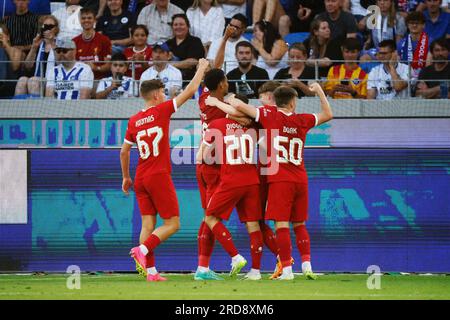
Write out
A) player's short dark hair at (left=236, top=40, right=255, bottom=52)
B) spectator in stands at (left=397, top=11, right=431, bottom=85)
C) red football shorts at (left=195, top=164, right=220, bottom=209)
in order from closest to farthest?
red football shorts at (left=195, top=164, right=220, bottom=209)
player's short dark hair at (left=236, top=40, right=255, bottom=52)
spectator in stands at (left=397, top=11, right=431, bottom=85)

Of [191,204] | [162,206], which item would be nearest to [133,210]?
[191,204]

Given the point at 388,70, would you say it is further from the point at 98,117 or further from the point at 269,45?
the point at 98,117

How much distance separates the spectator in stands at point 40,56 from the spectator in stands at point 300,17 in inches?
166

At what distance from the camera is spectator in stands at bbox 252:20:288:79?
17891mm

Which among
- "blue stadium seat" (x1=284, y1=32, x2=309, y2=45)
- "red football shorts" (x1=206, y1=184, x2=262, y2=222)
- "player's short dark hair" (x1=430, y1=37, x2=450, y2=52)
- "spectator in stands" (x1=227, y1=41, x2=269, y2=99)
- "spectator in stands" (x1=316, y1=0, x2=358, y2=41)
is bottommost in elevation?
"red football shorts" (x1=206, y1=184, x2=262, y2=222)

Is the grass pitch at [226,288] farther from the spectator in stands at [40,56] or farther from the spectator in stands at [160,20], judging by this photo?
the spectator in stands at [160,20]

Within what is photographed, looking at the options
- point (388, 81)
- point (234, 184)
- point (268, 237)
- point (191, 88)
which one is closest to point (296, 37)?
point (388, 81)

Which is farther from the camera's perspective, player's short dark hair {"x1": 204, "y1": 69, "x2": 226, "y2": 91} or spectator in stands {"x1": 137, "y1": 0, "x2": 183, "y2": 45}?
spectator in stands {"x1": 137, "y1": 0, "x2": 183, "y2": 45}

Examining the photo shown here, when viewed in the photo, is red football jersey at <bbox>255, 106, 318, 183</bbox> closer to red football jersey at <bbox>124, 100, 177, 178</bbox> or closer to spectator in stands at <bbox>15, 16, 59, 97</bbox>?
red football jersey at <bbox>124, 100, 177, 178</bbox>

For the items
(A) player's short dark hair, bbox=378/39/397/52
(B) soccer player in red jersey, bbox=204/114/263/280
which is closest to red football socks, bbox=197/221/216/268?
(B) soccer player in red jersey, bbox=204/114/263/280

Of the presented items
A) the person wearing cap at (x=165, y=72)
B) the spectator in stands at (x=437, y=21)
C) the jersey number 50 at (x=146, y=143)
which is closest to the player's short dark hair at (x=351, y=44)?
the spectator in stands at (x=437, y=21)

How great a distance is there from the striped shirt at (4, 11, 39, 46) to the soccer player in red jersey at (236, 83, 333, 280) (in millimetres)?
8695

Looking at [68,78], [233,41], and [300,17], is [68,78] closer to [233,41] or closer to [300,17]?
[233,41]

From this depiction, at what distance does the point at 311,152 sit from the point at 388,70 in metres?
3.93
